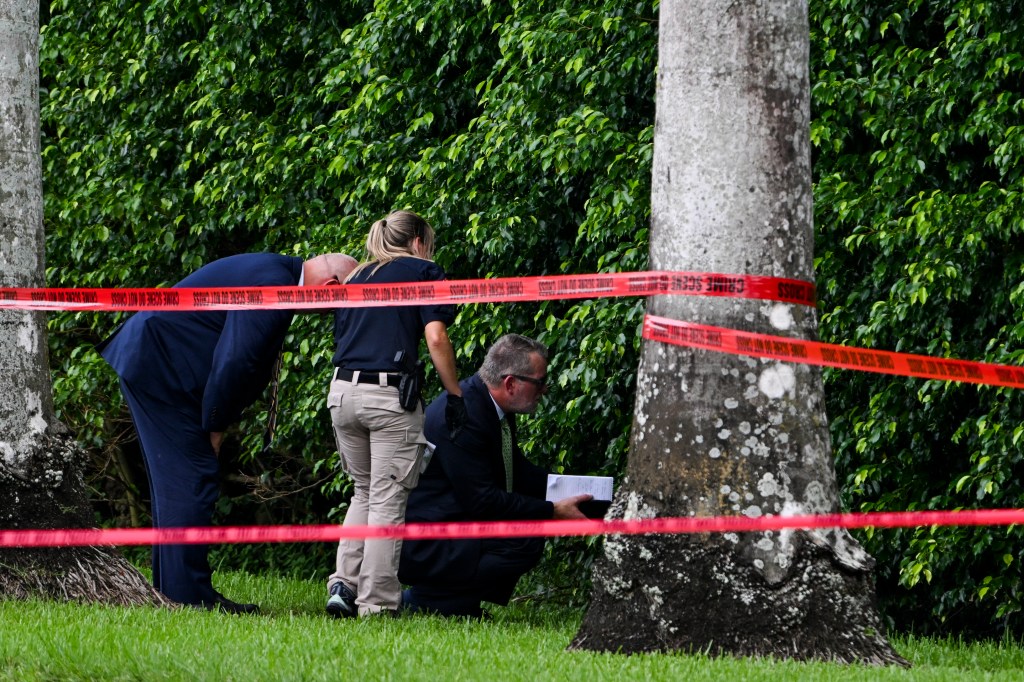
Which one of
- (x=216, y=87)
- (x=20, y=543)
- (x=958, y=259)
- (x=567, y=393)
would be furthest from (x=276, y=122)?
(x=958, y=259)

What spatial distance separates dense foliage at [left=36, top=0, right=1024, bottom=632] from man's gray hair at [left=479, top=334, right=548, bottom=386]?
739 millimetres

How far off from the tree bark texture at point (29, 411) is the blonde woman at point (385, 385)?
105cm

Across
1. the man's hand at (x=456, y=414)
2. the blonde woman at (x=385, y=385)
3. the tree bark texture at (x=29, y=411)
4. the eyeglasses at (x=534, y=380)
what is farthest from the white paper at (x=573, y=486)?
the tree bark texture at (x=29, y=411)

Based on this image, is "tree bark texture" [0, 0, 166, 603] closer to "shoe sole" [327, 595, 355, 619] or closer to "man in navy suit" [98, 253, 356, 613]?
"man in navy suit" [98, 253, 356, 613]

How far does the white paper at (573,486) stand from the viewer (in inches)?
282

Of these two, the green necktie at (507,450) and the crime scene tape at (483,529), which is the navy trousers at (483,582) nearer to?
the crime scene tape at (483,529)

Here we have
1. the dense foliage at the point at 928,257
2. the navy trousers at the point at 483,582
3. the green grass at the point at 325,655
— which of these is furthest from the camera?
the navy trousers at the point at 483,582

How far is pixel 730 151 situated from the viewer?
203 inches

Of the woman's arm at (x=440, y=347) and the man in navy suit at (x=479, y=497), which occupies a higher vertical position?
the woman's arm at (x=440, y=347)

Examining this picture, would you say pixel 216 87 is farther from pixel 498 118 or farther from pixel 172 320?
pixel 172 320

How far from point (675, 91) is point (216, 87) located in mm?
5916

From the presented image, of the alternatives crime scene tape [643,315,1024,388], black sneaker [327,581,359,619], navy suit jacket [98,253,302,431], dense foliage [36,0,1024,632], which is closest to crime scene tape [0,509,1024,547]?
black sneaker [327,581,359,619]

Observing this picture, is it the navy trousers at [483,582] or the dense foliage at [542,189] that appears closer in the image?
the dense foliage at [542,189]

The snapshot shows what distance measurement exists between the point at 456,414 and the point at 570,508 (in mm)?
745
